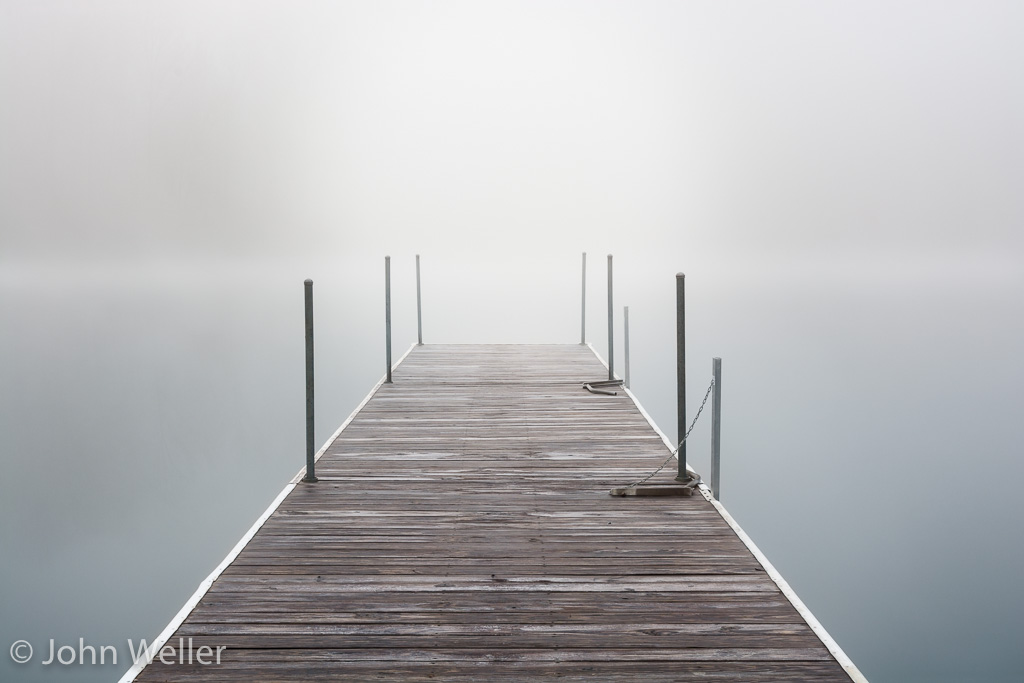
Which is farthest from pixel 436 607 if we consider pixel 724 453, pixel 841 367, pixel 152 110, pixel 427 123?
pixel 152 110

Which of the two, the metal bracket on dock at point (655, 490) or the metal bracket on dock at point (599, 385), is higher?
the metal bracket on dock at point (599, 385)

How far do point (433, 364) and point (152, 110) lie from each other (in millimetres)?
63495

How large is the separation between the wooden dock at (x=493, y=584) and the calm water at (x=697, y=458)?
197cm

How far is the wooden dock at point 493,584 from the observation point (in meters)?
2.79

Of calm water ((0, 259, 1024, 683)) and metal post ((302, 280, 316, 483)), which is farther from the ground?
metal post ((302, 280, 316, 483))

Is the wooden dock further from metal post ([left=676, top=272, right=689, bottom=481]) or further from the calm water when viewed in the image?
the calm water

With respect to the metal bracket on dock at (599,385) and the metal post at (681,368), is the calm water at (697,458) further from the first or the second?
the metal post at (681,368)

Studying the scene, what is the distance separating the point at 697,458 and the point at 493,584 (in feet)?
18.0

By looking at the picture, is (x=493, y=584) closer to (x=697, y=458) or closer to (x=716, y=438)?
(x=716, y=438)

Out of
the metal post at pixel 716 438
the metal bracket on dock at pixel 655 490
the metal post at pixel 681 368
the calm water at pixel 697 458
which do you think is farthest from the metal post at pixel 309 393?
the metal post at pixel 716 438

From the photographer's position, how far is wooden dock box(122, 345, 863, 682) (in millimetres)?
2795

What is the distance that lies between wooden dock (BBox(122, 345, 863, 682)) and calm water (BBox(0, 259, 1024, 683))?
6.46 ft

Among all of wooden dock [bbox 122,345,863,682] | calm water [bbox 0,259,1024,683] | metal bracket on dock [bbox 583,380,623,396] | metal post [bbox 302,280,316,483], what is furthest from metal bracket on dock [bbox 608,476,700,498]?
metal bracket on dock [bbox 583,380,623,396]

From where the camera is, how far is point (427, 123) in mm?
60375
